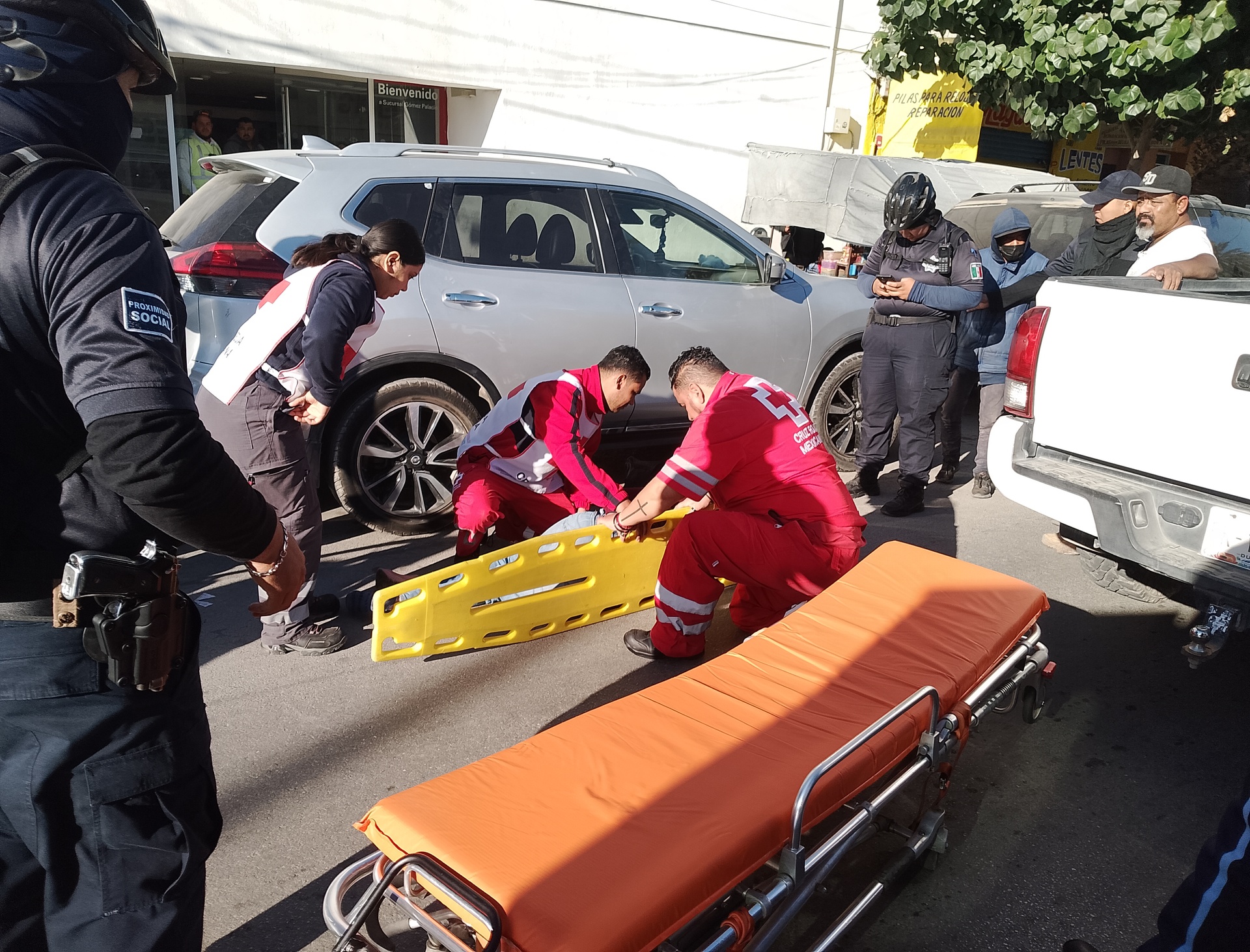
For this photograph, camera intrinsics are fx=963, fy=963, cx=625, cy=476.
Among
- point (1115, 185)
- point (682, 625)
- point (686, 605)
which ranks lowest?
point (682, 625)

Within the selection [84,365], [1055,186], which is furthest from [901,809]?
[1055,186]

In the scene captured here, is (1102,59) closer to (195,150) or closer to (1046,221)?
(1046,221)

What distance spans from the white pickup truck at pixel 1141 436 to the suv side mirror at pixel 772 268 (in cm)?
208

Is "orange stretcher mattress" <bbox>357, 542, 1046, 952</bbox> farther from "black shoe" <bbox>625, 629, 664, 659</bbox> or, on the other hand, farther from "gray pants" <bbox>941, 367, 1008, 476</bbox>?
"gray pants" <bbox>941, 367, 1008, 476</bbox>

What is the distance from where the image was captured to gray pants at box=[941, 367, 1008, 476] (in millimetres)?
6398

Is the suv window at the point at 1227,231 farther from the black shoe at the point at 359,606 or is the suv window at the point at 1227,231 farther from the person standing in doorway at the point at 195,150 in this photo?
the person standing in doorway at the point at 195,150

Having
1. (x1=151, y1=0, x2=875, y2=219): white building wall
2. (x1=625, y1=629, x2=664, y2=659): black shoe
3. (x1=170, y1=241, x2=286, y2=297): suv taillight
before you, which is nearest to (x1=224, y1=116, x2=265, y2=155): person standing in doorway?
A: (x1=151, y1=0, x2=875, y2=219): white building wall

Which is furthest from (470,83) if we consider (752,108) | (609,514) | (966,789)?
(966,789)

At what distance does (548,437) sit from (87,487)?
2927mm

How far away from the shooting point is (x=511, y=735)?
11.3 ft

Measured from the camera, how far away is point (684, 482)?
12.7ft

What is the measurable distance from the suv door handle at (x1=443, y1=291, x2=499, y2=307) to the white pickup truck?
2608 mm

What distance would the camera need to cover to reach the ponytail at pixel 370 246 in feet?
12.4

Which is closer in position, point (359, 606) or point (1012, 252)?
point (359, 606)
